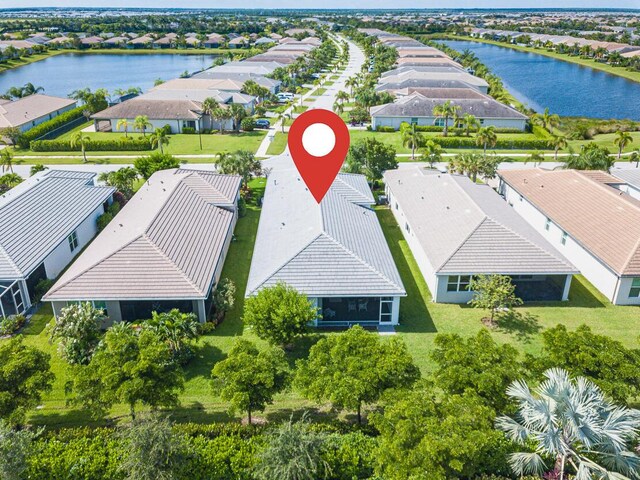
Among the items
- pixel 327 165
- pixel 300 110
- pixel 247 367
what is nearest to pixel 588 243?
pixel 327 165

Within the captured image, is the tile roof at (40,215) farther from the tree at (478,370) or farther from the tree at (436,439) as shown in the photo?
the tree at (478,370)

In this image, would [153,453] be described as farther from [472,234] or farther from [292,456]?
[472,234]

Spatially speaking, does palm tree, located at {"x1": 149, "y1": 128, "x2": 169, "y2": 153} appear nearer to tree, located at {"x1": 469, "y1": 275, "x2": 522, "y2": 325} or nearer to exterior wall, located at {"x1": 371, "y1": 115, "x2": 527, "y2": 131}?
exterior wall, located at {"x1": 371, "y1": 115, "x2": 527, "y2": 131}

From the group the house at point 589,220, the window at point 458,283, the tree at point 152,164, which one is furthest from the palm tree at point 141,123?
the window at point 458,283

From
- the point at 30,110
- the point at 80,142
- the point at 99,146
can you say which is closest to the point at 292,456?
the point at 80,142

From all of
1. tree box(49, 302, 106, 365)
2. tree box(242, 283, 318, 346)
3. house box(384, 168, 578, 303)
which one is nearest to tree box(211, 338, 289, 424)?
tree box(242, 283, 318, 346)

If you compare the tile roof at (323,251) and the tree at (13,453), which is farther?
the tile roof at (323,251)

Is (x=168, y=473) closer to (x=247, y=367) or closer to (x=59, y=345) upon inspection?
(x=247, y=367)
